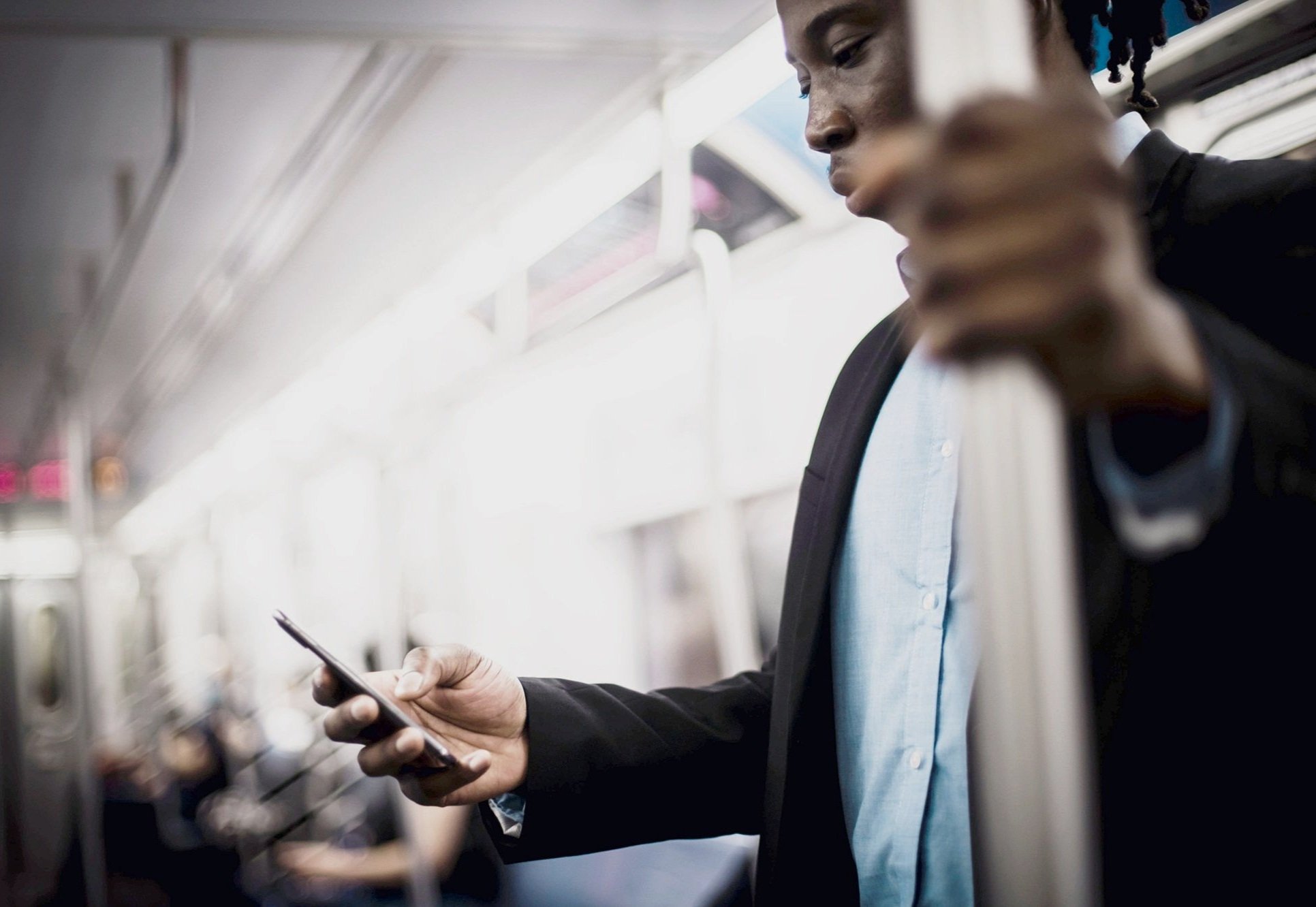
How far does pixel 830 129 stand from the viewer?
3.64 feet

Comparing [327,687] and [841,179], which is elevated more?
[841,179]

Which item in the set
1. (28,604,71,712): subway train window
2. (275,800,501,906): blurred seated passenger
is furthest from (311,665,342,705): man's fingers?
(28,604,71,712): subway train window

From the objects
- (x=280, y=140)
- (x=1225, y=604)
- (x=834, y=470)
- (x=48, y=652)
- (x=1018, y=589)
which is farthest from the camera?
(x=48, y=652)

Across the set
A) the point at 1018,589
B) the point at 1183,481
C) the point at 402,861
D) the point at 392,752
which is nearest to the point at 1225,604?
the point at 1183,481

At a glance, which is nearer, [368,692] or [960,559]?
[368,692]

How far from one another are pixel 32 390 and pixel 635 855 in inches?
213

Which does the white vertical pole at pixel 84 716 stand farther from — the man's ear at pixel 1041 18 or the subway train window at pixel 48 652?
the man's ear at pixel 1041 18

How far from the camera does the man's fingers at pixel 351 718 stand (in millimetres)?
1051

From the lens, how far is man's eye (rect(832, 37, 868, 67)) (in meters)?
1.09

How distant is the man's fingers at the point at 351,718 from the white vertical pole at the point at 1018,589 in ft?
2.27

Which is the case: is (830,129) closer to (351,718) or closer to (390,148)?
(351,718)

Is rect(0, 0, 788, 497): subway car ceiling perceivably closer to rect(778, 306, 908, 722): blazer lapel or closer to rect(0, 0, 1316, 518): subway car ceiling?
rect(0, 0, 1316, 518): subway car ceiling

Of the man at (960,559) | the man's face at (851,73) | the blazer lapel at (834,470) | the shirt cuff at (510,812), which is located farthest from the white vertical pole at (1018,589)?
the shirt cuff at (510,812)

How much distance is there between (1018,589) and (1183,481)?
0.46 ft
